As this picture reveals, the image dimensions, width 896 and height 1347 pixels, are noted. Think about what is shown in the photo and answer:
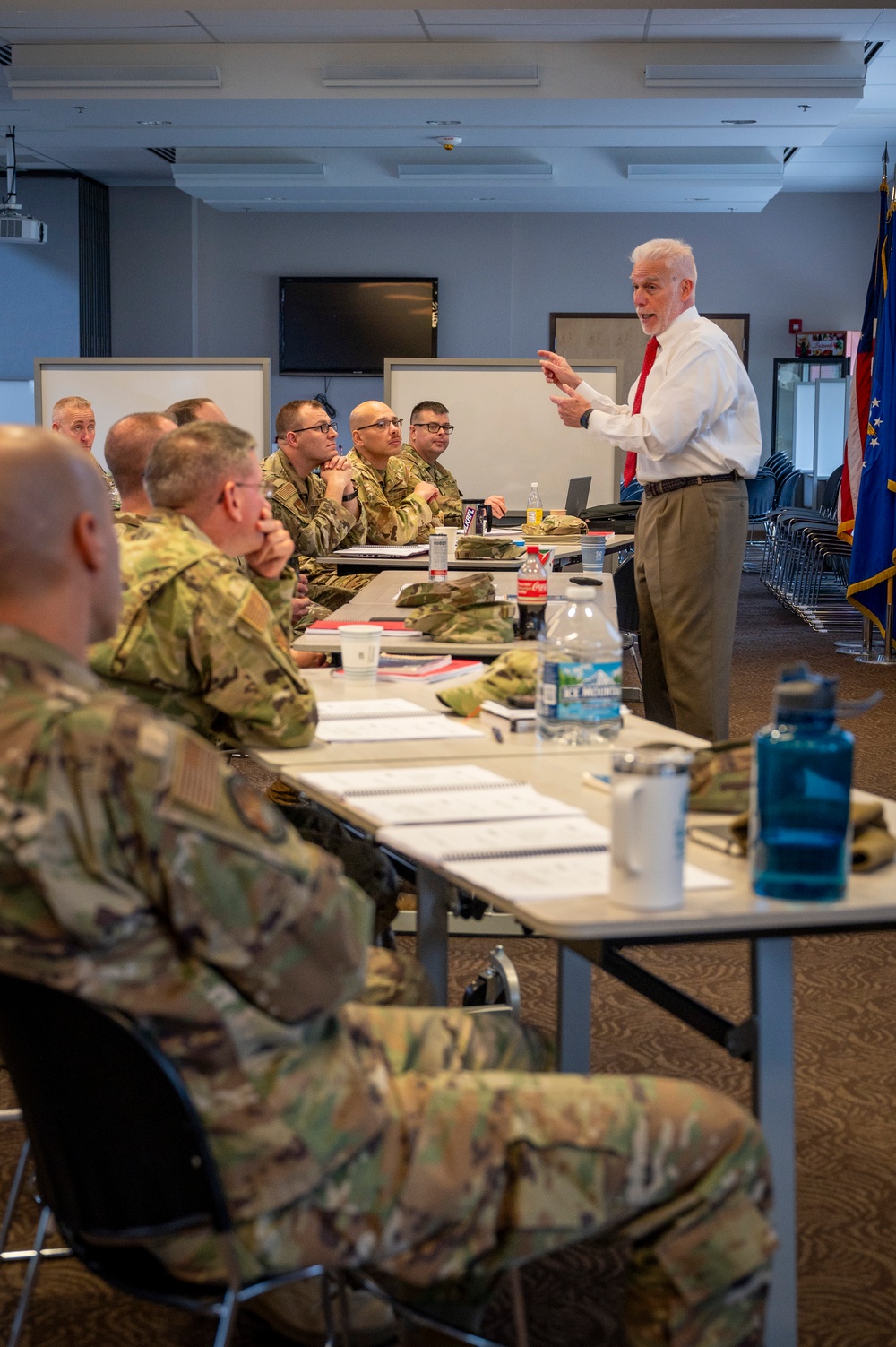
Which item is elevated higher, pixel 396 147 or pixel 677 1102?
pixel 396 147

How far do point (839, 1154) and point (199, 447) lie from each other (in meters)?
1.67

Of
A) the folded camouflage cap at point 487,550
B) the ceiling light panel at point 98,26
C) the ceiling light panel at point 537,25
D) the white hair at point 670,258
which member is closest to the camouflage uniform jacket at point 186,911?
the white hair at point 670,258

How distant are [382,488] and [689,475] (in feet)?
8.54

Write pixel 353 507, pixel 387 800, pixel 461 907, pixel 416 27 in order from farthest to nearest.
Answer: pixel 416 27, pixel 353 507, pixel 461 907, pixel 387 800

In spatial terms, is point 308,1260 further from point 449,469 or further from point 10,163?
point 10,163

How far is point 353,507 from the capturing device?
5688mm

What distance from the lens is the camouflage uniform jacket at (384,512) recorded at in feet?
20.2

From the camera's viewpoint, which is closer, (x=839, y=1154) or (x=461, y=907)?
(x=839, y=1154)

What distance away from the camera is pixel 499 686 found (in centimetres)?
249

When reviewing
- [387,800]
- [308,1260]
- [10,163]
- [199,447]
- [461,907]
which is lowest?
[461,907]

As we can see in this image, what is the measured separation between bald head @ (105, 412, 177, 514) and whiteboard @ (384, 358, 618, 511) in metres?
4.86

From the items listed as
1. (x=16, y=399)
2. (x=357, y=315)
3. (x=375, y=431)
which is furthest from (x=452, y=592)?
(x=16, y=399)

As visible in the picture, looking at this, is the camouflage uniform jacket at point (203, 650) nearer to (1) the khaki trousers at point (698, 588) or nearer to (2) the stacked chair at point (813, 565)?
(1) the khaki trousers at point (698, 588)

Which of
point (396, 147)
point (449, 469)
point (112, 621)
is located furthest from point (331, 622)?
point (396, 147)
